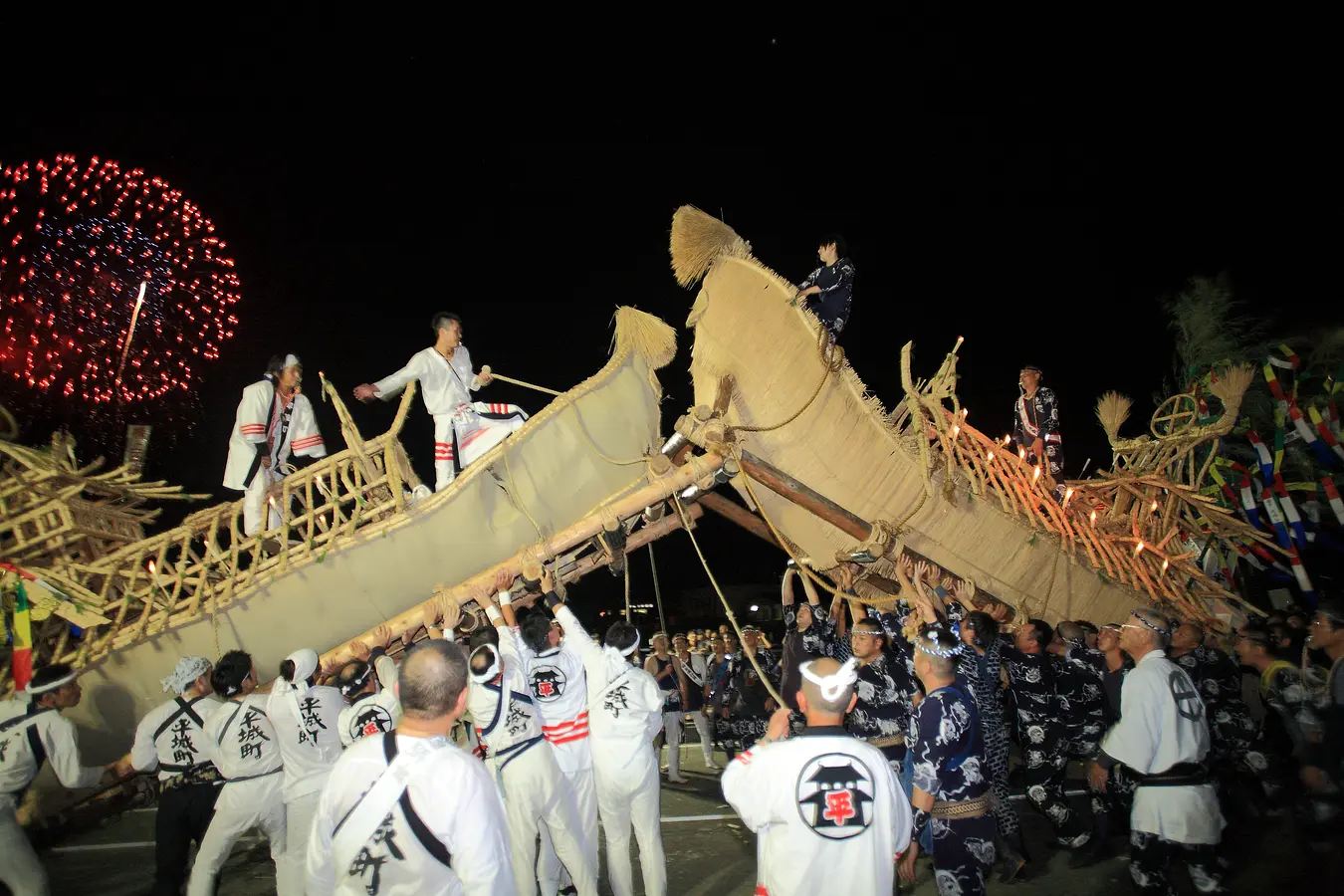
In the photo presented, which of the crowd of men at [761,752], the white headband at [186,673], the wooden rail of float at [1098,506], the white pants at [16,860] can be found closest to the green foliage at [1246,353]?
the wooden rail of float at [1098,506]

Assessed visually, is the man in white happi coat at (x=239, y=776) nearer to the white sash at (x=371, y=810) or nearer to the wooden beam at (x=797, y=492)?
the white sash at (x=371, y=810)

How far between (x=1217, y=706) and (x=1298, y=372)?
934 centimetres

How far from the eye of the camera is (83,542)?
22.4 feet

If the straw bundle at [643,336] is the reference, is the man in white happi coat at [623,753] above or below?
below

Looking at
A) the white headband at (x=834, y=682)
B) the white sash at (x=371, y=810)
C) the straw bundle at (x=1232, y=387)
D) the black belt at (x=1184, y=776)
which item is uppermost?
the straw bundle at (x=1232, y=387)

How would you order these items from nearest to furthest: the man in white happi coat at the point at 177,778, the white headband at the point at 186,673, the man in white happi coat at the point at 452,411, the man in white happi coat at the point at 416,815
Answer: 1. the man in white happi coat at the point at 416,815
2. the man in white happi coat at the point at 177,778
3. the white headband at the point at 186,673
4. the man in white happi coat at the point at 452,411

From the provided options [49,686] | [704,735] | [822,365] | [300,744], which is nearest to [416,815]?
[300,744]

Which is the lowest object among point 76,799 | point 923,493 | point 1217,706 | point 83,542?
point 1217,706

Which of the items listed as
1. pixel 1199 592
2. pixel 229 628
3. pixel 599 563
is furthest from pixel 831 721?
pixel 1199 592

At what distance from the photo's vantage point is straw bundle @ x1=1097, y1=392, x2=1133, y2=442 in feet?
30.2

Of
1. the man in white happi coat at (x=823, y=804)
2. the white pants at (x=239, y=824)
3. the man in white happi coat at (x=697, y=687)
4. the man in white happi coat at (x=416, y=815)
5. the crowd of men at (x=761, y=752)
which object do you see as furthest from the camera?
the man in white happi coat at (x=697, y=687)

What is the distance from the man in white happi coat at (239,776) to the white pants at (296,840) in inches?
0.9

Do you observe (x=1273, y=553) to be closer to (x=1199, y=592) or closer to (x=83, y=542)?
(x=1199, y=592)

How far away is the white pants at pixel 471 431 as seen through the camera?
6512 mm
